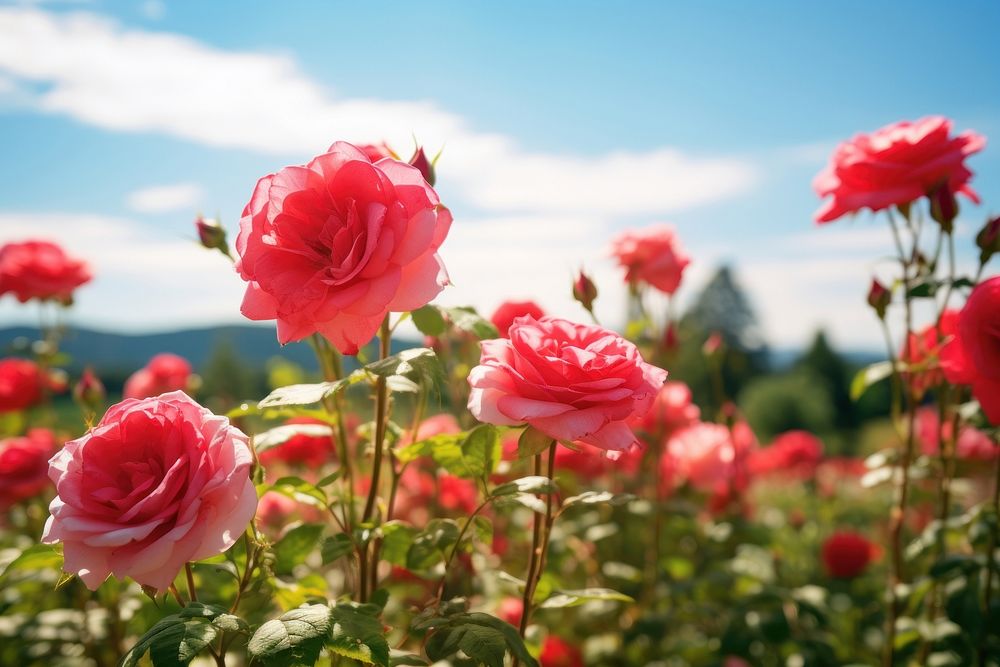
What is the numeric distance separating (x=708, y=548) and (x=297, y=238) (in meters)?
2.58

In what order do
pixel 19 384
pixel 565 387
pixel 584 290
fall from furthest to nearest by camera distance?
pixel 19 384
pixel 584 290
pixel 565 387

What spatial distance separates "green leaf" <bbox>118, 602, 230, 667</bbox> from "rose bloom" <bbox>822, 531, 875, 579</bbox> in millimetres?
3055

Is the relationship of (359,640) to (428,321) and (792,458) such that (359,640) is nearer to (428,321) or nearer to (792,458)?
(428,321)

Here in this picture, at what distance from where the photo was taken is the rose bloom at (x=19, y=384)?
3.03 meters

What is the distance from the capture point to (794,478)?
18.0ft

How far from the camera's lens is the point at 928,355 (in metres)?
1.71

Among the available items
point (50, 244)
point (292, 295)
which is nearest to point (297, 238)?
point (292, 295)

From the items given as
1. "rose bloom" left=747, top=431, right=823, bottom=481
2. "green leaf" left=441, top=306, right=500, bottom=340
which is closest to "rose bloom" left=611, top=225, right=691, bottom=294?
"green leaf" left=441, top=306, right=500, bottom=340

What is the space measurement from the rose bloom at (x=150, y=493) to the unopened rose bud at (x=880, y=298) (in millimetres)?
1480

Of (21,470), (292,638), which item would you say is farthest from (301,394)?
(21,470)

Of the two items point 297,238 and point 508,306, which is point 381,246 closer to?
point 297,238

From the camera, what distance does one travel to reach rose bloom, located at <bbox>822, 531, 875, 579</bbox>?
3.30m

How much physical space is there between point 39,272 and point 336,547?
2.12 m

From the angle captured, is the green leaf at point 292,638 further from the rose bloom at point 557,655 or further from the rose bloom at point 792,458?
the rose bloom at point 792,458
